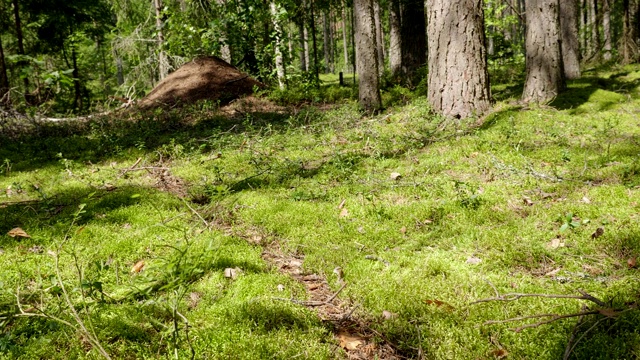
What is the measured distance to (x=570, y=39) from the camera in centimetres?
1238

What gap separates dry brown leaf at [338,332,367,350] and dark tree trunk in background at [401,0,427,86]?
37.9 ft

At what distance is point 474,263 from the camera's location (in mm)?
3488

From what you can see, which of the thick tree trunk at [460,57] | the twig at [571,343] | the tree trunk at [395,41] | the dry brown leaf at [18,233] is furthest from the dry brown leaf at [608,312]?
the tree trunk at [395,41]

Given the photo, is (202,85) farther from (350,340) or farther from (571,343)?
(571,343)

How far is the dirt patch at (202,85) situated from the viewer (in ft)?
38.7

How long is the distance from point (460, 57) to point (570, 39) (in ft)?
23.3

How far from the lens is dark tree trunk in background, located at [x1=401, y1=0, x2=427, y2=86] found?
13258mm

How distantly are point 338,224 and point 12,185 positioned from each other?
522 cm

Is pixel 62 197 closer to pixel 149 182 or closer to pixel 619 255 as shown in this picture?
pixel 149 182

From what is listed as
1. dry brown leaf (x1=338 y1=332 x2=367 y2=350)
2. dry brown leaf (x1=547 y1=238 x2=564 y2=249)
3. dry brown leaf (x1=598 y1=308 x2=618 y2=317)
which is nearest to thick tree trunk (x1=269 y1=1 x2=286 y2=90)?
dry brown leaf (x1=547 y1=238 x2=564 y2=249)

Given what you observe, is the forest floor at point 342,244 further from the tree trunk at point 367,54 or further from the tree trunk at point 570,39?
the tree trunk at point 570,39

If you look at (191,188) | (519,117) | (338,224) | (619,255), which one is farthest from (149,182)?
(519,117)

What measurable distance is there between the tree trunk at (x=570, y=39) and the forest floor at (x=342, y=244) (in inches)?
205

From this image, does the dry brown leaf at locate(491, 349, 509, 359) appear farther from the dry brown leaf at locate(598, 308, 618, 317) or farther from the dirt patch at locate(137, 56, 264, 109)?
the dirt patch at locate(137, 56, 264, 109)
